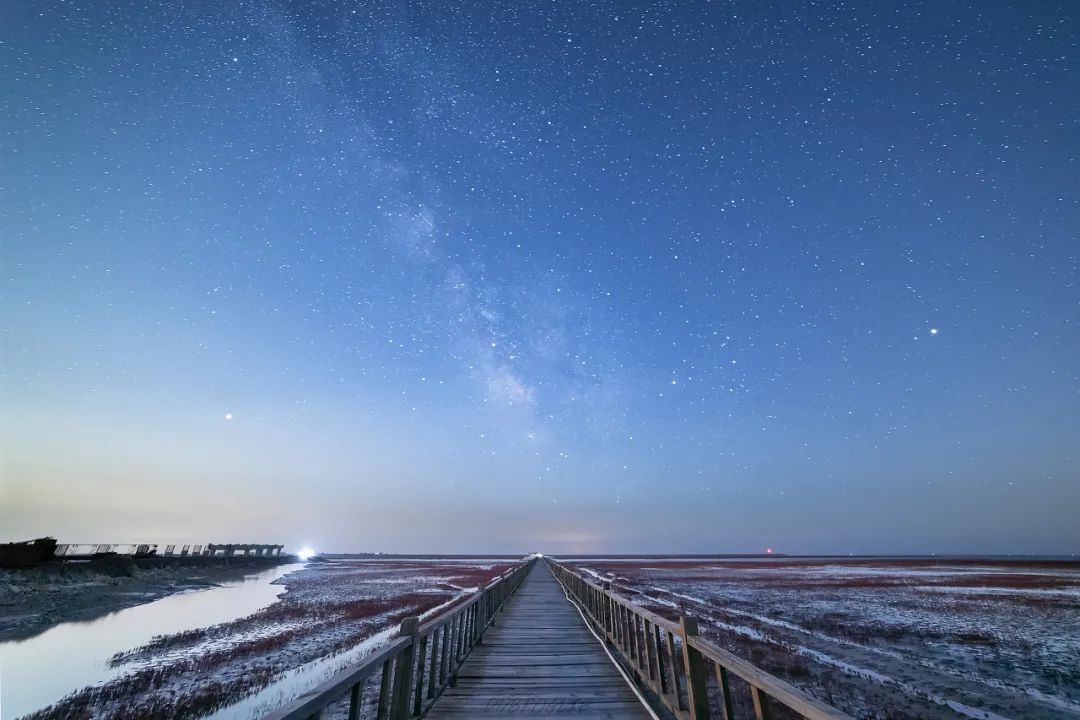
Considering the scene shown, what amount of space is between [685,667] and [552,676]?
3.58 m

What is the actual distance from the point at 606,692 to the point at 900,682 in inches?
351

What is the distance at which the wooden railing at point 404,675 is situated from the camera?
10.1ft

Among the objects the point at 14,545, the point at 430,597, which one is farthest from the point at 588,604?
the point at 14,545

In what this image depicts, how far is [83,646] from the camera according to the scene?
620 inches

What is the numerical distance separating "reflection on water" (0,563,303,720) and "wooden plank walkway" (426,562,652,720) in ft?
31.9

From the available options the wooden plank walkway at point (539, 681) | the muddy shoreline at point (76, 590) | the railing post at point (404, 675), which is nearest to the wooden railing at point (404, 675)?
the railing post at point (404, 675)

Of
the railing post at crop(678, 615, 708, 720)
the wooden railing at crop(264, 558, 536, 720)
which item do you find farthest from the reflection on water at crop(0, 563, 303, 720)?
the railing post at crop(678, 615, 708, 720)

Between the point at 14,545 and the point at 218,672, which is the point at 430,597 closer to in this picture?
the point at 218,672

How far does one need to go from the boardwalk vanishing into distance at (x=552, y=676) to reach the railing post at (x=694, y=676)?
0.01 metres

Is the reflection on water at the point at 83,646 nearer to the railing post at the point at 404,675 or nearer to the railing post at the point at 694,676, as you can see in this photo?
the railing post at the point at 404,675

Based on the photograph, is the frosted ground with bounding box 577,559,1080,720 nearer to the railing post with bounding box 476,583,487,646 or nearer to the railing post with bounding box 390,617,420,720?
the railing post with bounding box 476,583,487,646

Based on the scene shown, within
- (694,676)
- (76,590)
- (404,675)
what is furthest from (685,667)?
(76,590)

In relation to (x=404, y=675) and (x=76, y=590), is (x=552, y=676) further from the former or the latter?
(x=76, y=590)

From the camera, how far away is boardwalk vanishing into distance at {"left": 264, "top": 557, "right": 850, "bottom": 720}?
12.6ft
